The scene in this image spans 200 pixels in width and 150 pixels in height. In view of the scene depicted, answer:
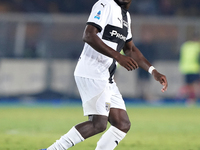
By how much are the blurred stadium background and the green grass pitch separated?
14.3 feet

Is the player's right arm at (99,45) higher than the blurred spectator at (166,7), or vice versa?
the blurred spectator at (166,7)

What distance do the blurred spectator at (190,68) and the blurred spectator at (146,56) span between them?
1168 millimetres

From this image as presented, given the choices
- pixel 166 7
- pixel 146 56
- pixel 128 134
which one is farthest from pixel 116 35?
pixel 166 7

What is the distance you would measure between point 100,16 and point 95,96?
0.83 metres

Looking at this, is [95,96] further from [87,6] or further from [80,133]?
[87,6]

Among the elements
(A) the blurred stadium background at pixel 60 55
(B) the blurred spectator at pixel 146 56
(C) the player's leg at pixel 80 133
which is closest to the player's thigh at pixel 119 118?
(C) the player's leg at pixel 80 133

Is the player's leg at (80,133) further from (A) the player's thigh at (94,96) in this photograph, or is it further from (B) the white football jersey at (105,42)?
(B) the white football jersey at (105,42)

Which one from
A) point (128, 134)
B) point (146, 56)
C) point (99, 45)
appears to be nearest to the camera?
point (99, 45)

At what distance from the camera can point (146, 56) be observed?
691 inches

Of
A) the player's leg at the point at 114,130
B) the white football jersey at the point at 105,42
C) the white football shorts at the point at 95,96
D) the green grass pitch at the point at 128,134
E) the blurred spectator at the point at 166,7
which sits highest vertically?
the blurred spectator at the point at 166,7

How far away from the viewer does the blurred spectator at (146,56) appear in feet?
56.3

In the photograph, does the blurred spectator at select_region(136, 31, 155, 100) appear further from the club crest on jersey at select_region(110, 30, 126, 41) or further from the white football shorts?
the white football shorts

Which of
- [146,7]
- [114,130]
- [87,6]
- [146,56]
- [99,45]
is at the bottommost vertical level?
[146,56]

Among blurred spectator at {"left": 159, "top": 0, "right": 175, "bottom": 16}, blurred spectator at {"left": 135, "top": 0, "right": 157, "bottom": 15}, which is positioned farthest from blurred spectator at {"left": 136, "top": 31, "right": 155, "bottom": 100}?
blurred spectator at {"left": 159, "top": 0, "right": 175, "bottom": 16}
